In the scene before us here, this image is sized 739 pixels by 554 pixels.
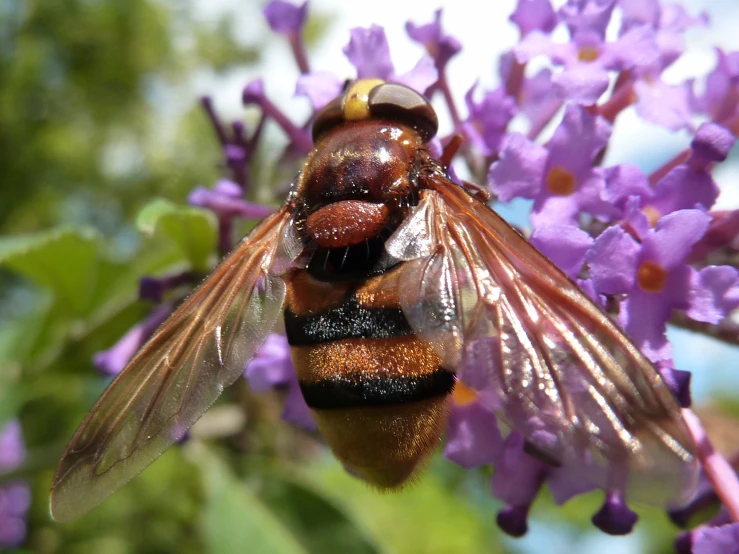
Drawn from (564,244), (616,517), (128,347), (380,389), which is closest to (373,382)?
(380,389)

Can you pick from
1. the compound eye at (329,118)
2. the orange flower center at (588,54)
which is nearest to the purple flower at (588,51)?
the orange flower center at (588,54)

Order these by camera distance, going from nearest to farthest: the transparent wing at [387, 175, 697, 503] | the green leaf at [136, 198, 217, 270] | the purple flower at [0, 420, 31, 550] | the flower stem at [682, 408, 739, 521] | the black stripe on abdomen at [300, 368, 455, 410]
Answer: the transparent wing at [387, 175, 697, 503] < the black stripe on abdomen at [300, 368, 455, 410] < the flower stem at [682, 408, 739, 521] < the green leaf at [136, 198, 217, 270] < the purple flower at [0, 420, 31, 550]

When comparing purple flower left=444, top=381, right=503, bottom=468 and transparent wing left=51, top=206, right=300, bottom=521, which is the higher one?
transparent wing left=51, top=206, right=300, bottom=521

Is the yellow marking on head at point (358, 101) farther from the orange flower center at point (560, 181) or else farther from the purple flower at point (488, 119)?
the orange flower center at point (560, 181)

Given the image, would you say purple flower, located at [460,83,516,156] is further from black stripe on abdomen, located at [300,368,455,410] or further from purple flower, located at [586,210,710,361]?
black stripe on abdomen, located at [300,368,455,410]

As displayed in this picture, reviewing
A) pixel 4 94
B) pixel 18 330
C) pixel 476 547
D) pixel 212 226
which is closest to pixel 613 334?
pixel 212 226

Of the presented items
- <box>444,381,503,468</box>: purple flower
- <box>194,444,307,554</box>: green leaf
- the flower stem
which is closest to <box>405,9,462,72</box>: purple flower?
<box>444,381,503,468</box>: purple flower

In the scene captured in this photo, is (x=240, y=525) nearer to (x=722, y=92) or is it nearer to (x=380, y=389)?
(x=380, y=389)
